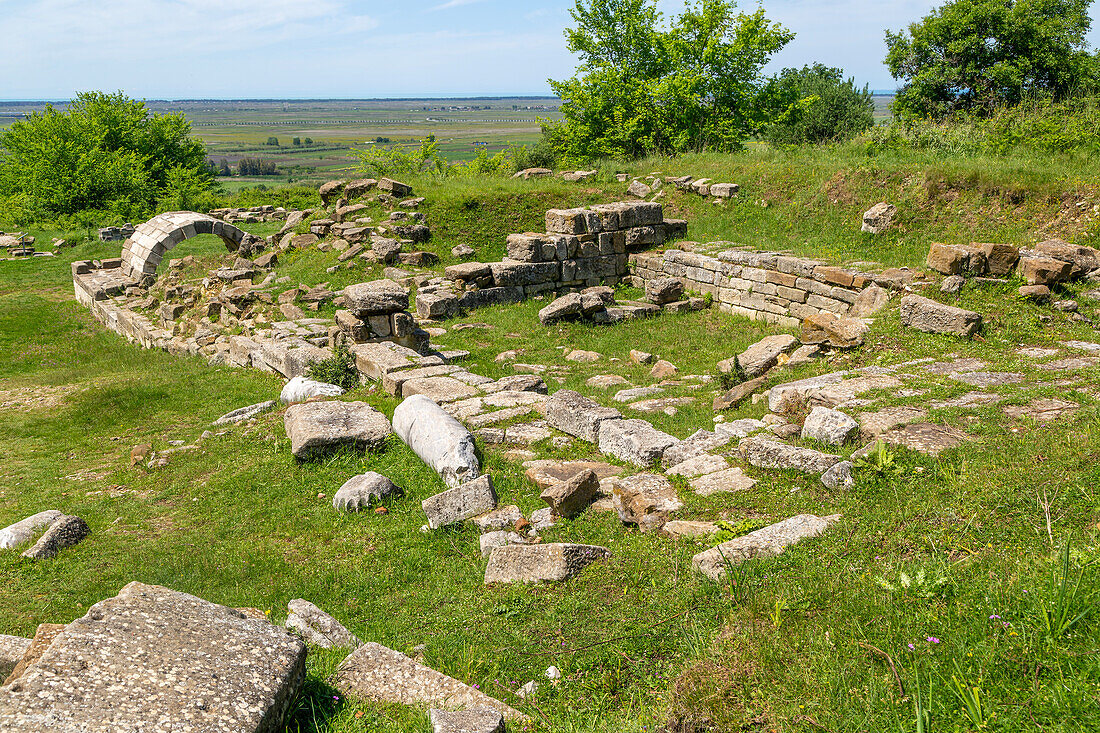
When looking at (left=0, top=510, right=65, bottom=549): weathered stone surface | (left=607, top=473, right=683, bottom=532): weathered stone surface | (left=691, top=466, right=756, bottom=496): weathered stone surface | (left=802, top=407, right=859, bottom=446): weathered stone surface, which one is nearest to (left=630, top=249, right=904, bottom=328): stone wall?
(left=802, top=407, right=859, bottom=446): weathered stone surface

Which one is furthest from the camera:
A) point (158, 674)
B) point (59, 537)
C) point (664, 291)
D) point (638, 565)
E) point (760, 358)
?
point (664, 291)

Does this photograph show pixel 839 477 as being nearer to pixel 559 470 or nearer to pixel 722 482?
pixel 722 482

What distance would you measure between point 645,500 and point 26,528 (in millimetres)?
5841

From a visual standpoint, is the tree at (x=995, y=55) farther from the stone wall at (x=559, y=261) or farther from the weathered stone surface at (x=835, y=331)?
the weathered stone surface at (x=835, y=331)

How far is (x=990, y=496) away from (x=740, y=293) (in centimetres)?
995

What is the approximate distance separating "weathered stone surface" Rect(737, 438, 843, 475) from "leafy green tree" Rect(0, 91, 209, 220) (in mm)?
32428

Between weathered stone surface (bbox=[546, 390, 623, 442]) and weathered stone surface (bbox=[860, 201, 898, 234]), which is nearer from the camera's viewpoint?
weathered stone surface (bbox=[546, 390, 623, 442])

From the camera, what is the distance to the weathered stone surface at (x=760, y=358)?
10461 millimetres

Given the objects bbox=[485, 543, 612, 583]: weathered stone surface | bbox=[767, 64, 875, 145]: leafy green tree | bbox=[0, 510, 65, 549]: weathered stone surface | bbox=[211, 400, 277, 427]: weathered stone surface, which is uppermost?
bbox=[767, 64, 875, 145]: leafy green tree

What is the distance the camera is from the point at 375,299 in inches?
448

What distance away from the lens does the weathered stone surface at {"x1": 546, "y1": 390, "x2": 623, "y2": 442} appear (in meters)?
7.89

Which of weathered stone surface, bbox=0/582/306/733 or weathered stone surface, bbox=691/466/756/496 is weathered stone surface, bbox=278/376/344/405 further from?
weathered stone surface, bbox=0/582/306/733

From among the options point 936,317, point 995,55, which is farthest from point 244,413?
point 995,55

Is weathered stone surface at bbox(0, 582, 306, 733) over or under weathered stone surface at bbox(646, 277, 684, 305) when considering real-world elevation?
over
